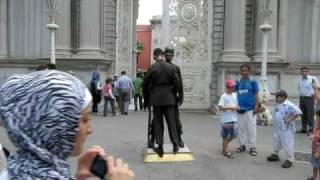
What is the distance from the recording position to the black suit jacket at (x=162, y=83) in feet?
33.2

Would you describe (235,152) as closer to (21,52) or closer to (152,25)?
(21,52)

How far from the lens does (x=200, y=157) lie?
10562mm

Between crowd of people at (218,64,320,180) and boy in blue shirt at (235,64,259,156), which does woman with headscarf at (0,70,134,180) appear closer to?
crowd of people at (218,64,320,180)

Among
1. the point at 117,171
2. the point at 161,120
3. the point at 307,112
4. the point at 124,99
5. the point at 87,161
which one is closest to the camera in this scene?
the point at 117,171

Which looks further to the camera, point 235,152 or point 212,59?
point 212,59

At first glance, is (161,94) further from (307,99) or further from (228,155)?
(307,99)

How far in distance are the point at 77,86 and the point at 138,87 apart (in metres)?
20.9

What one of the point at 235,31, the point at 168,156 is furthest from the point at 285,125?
the point at 235,31

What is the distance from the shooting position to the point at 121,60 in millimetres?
22172

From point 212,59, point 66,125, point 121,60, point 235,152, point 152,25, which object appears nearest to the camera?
point 66,125

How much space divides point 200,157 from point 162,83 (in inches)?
61.8

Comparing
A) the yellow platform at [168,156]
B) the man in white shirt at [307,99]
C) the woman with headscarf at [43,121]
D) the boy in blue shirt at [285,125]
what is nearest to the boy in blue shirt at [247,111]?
the boy in blue shirt at [285,125]

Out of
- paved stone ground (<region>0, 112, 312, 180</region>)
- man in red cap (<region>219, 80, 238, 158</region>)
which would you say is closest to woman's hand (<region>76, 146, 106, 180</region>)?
paved stone ground (<region>0, 112, 312, 180</region>)

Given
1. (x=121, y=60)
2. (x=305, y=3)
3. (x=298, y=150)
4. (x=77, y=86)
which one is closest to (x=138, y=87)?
(x=121, y=60)
